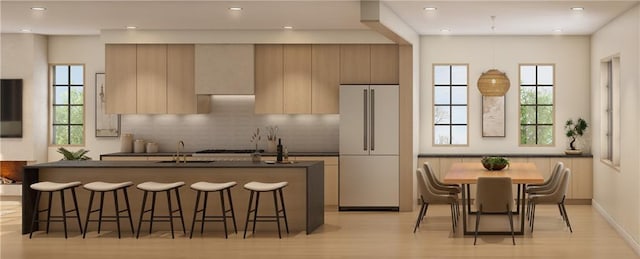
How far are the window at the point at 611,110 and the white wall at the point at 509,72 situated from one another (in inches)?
42.6

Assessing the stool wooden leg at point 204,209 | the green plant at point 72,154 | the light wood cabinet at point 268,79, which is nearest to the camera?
the stool wooden leg at point 204,209

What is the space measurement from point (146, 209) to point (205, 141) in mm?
2876

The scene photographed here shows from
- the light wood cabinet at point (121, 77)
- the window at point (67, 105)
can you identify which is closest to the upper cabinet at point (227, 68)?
the light wood cabinet at point (121, 77)

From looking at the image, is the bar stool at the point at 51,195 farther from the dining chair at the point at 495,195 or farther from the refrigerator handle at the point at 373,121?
the dining chair at the point at 495,195

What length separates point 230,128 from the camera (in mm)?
12547

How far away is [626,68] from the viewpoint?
9.45 meters

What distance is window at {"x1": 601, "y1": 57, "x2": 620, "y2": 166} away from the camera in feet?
34.6

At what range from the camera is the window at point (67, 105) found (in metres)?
13.2

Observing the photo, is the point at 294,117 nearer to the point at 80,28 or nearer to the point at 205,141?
the point at 205,141

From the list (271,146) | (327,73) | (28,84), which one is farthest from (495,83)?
(28,84)

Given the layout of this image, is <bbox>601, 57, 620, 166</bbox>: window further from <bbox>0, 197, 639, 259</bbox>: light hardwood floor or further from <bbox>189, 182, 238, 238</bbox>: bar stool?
<bbox>189, 182, 238, 238</bbox>: bar stool

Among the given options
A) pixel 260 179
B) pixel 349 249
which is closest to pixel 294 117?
pixel 260 179

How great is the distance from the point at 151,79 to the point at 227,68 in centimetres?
111

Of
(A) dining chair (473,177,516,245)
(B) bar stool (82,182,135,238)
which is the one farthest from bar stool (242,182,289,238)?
(A) dining chair (473,177,516,245)
